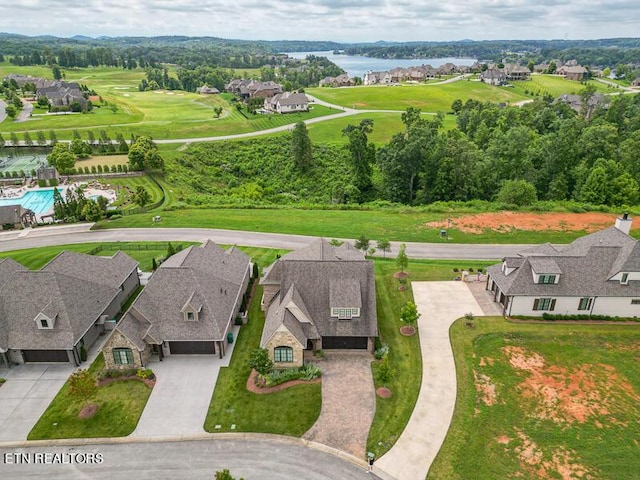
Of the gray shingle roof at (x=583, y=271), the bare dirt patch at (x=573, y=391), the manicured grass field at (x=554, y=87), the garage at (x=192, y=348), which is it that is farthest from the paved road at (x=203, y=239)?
the manicured grass field at (x=554, y=87)

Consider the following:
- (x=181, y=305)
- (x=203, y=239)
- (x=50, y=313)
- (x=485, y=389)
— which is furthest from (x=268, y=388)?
(x=203, y=239)

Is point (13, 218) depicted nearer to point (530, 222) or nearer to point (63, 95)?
point (530, 222)

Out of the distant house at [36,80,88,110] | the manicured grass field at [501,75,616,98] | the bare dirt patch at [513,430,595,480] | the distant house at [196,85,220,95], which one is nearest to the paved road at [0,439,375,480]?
the bare dirt patch at [513,430,595,480]

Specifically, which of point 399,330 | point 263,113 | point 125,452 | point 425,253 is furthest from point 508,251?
point 263,113

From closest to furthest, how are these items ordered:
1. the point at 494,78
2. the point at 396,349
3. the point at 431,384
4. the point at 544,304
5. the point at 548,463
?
the point at 548,463 → the point at 431,384 → the point at 396,349 → the point at 544,304 → the point at 494,78

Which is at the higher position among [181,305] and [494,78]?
[494,78]

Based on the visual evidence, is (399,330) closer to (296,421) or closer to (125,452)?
(296,421)

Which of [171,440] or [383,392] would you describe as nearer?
[171,440]

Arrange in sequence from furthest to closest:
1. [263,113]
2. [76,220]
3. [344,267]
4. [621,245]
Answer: [263,113] < [76,220] < [621,245] < [344,267]
